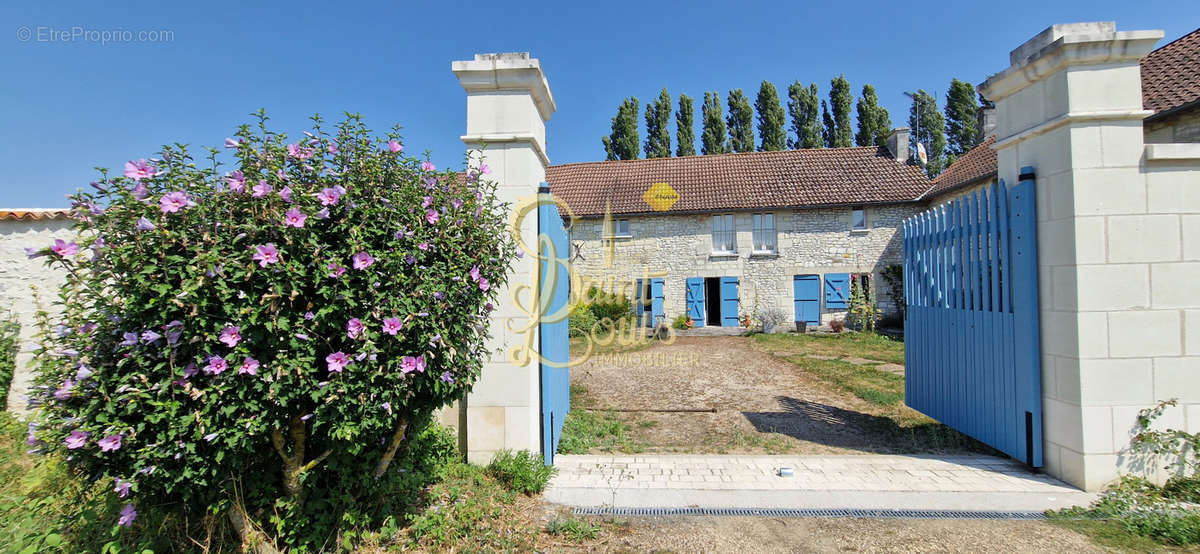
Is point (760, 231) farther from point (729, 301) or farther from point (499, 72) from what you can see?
point (499, 72)

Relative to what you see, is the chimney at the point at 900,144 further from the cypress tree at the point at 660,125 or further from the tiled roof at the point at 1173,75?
the cypress tree at the point at 660,125

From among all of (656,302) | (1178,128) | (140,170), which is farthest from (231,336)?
(656,302)

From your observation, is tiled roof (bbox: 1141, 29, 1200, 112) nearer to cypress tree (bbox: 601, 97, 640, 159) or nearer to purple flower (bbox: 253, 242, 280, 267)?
purple flower (bbox: 253, 242, 280, 267)

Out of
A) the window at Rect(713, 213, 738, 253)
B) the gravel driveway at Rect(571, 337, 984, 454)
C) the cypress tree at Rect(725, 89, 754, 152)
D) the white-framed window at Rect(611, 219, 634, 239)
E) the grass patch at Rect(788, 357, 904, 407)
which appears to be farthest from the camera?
the cypress tree at Rect(725, 89, 754, 152)

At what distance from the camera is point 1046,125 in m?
3.69

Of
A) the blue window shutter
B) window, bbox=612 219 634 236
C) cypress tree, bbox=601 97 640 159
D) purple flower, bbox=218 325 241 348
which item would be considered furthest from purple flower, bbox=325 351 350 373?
cypress tree, bbox=601 97 640 159

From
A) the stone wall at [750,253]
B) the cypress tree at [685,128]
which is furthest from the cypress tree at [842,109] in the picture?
the stone wall at [750,253]

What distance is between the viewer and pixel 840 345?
13.6 metres

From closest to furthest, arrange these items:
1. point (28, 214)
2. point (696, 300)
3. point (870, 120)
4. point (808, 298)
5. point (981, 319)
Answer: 1. point (981, 319)
2. point (28, 214)
3. point (808, 298)
4. point (696, 300)
5. point (870, 120)

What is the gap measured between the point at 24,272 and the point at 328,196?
19.2 ft

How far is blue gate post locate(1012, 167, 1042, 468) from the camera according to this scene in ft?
12.5

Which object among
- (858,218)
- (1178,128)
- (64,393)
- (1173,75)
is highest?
(1173,75)

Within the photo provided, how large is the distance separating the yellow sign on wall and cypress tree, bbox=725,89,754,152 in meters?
15.0

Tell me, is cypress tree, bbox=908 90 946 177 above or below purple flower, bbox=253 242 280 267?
above
